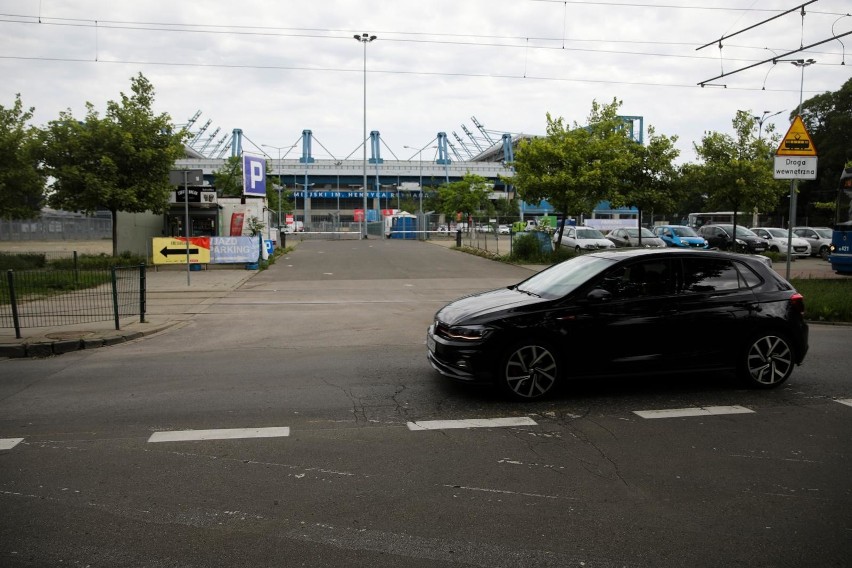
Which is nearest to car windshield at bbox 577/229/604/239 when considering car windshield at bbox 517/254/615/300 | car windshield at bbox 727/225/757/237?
car windshield at bbox 727/225/757/237

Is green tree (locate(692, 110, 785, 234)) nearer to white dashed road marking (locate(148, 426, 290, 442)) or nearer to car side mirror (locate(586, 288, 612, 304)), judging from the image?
car side mirror (locate(586, 288, 612, 304))

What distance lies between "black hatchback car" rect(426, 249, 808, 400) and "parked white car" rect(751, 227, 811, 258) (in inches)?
1124

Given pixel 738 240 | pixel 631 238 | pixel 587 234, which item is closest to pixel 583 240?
pixel 587 234

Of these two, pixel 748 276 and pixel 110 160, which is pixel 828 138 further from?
pixel 748 276

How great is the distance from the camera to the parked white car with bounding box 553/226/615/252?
33875 millimetres

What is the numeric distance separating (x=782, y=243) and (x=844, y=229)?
14.0 meters

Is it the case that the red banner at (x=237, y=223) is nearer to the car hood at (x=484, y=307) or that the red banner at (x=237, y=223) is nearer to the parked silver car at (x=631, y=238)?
the parked silver car at (x=631, y=238)

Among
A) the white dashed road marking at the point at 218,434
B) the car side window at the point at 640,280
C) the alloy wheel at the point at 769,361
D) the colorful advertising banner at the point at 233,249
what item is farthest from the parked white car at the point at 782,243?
the white dashed road marking at the point at 218,434

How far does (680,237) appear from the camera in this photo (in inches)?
1393

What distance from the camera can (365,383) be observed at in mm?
7133

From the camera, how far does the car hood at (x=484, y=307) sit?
625cm

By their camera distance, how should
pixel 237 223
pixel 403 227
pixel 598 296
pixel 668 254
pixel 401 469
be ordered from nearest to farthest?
pixel 401 469
pixel 598 296
pixel 668 254
pixel 237 223
pixel 403 227

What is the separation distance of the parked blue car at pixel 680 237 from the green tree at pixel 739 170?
162 inches

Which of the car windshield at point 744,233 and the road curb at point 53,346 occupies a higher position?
the car windshield at point 744,233
